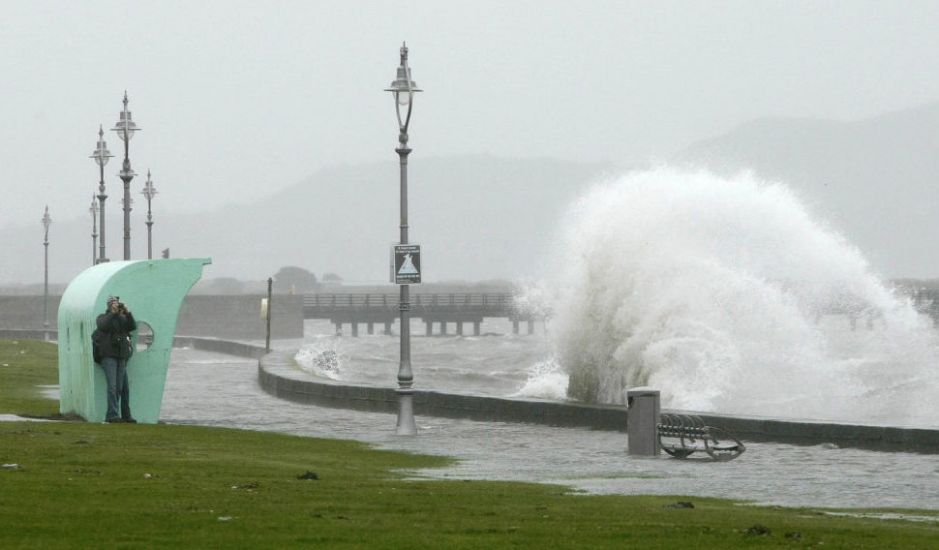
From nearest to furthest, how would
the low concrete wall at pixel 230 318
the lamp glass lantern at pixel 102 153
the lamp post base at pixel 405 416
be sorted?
Result: the lamp post base at pixel 405 416, the lamp glass lantern at pixel 102 153, the low concrete wall at pixel 230 318

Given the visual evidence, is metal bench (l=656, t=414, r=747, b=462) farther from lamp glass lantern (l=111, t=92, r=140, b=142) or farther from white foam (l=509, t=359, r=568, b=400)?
lamp glass lantern (l=111, t=92, r=140, b=142)

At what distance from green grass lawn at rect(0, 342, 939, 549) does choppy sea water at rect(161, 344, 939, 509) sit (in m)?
0.91

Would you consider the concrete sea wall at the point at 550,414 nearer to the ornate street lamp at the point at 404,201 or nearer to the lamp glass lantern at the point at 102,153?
the ornate street lamp at the point at 404,201

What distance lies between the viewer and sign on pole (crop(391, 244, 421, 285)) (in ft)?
71.7

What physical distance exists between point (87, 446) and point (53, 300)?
71.9 metres

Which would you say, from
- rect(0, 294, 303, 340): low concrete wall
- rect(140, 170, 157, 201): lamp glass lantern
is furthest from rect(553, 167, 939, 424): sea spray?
rect(0, 294, 303, 340): low concrete wall

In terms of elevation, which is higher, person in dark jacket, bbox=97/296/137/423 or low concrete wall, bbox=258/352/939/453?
person in dark jacket, bbox=97/296/137/423

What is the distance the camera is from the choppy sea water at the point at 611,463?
1413cm

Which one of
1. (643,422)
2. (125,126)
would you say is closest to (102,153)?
(125,126)

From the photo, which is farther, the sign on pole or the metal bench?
the sign on pole

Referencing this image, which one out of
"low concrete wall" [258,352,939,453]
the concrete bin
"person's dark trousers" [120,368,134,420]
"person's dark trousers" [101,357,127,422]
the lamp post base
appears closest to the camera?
the concrete bin

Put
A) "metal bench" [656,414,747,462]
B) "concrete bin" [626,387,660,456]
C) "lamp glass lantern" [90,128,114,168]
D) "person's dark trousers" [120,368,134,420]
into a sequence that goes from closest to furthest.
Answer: "metal bench" [656,414,747,462], "concrete bin" [626,387,660,456], "person's dark trousers" [120,368,134,420], "lamp glass lantern" [90,128,114,168]

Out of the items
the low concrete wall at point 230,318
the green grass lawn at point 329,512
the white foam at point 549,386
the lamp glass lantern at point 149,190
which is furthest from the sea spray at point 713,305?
the low concrete wall at point 230,318

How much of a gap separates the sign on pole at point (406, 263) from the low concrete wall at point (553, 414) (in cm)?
273
